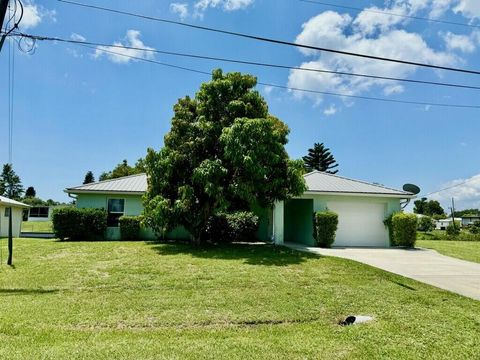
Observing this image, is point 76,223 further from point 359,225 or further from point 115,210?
point 359,225

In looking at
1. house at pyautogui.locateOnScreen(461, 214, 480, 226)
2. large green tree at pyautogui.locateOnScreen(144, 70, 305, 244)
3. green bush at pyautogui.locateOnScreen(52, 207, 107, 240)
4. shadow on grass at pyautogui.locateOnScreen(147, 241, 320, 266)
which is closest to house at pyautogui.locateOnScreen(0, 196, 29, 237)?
green bush at pyautogui.locateOnScreen(52, 207, 107, 240)

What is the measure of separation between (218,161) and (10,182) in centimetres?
7317

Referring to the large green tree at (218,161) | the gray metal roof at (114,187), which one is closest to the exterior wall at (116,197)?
the gray metal roof at (114,187)

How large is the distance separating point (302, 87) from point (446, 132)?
10.8 meters

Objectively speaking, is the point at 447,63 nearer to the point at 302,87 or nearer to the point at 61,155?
the point at 302,87

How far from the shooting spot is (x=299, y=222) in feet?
62.6

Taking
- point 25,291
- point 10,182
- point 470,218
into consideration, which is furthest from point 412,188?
point 470,218

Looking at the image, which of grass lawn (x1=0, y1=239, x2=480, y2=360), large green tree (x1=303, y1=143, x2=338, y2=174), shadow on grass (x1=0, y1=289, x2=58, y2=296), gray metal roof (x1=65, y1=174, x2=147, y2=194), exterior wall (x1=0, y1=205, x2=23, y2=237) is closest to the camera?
grass lawn (x1=0, y1=239, x2=480, y2=360)

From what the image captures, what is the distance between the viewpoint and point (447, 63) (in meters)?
9.71

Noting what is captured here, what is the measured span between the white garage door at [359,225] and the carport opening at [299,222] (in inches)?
47.5

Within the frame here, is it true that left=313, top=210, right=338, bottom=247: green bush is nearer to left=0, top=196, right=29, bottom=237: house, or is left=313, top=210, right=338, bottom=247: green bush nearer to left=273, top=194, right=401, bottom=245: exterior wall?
left=273, top=194, right=401, bottom=245: exterior wall

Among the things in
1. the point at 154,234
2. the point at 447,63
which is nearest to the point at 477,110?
the point at 447,63

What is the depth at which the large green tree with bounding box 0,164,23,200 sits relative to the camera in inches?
2756

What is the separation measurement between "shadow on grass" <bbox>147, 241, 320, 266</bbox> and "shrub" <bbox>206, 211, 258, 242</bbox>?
3.15 meters
